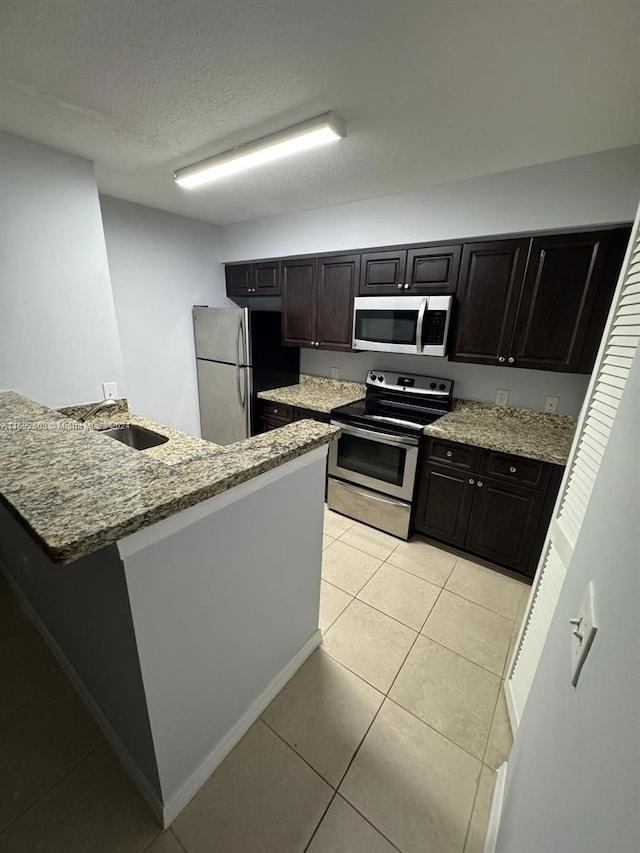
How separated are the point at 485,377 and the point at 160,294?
2.96 metres

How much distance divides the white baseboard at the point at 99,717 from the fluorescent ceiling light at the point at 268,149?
2.60m

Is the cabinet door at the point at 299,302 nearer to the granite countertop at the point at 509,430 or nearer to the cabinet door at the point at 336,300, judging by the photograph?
the cabinet door at the point at 336,300

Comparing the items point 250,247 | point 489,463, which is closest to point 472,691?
point 489,463

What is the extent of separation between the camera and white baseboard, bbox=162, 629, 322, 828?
1.12 m

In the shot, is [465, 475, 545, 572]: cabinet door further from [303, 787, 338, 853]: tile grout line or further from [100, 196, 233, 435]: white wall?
[100, 196, 233, 435]: white wall

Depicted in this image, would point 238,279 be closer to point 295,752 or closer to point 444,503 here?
point 444,503

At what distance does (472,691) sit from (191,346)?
3.48m

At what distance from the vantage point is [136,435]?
2.11 m

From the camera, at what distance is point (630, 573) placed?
19.5 inches

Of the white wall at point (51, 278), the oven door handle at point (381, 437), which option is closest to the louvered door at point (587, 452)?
the oven door handle at point (381, 437)

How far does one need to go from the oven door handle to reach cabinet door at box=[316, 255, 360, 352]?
0.70m

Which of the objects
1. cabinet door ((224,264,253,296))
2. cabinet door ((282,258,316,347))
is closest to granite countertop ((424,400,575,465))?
cabinet door ((282,258,316,347))

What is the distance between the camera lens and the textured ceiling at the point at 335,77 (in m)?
1.02

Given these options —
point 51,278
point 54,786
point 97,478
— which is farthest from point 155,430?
point 54,786
